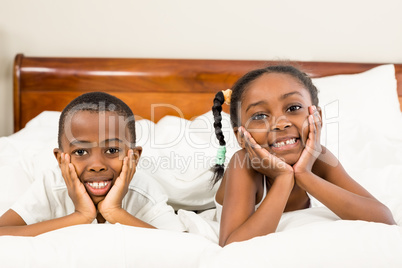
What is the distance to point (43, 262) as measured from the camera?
867 millimetres

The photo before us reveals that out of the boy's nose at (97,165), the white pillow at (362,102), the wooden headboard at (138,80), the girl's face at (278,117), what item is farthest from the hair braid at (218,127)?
the wooden headboard at (138,80)

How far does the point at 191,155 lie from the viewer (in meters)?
1.73

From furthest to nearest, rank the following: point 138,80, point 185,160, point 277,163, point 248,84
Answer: point 138,80
point 185,160
point 248,84
point 277,163

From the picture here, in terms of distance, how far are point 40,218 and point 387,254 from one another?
0.95 meters

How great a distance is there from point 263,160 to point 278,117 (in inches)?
5.1

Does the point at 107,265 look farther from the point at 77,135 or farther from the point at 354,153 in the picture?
the point at 354,153

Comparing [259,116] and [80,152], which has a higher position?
[259,116]

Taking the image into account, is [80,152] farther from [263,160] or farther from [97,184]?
[263,160]

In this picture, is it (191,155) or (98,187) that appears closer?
(98,187)

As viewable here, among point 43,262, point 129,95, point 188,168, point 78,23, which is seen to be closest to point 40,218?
point 43,262

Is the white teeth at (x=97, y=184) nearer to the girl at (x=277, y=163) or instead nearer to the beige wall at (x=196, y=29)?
the girl at (x=277, y=163)

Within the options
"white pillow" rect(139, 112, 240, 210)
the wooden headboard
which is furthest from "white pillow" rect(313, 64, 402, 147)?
"white pillow" rect(139, 112, 240, 210)

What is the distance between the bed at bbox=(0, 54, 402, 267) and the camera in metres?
0.88

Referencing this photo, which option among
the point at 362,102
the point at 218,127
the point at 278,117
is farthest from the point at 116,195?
the point at 362,102
